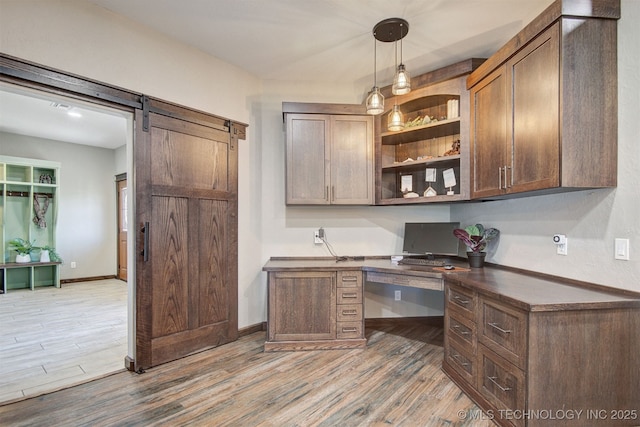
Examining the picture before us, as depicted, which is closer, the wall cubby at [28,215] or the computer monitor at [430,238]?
the computer monitor at [430,238]

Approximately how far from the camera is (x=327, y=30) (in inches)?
102

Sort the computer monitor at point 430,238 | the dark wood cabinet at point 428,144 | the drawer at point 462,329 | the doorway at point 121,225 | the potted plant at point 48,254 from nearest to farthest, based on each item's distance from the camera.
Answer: the drawer at point 462,329 < the dark wood cabinet at point 428,144 < the computer monitor at point 430,238 < the potted plant at point 48,254 < the doorway at point 121,225

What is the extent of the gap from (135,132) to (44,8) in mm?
905

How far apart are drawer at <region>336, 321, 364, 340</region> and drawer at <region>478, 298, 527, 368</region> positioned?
3.90ft

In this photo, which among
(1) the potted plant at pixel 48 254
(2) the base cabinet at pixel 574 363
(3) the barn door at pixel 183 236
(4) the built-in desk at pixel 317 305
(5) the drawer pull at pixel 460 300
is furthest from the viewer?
(1) the potted plant at pixel 48 254

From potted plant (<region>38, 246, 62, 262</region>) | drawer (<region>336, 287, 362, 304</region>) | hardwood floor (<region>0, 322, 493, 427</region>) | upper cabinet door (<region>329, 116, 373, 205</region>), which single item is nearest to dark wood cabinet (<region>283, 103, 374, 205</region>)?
upper cabinet door (<region>329, 116, 373, 205</region>)

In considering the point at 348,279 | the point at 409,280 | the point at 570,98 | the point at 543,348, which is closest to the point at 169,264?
the point at 348,279

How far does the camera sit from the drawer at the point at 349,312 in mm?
2967

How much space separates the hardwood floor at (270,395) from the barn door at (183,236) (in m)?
0.27

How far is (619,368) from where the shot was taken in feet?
5.45

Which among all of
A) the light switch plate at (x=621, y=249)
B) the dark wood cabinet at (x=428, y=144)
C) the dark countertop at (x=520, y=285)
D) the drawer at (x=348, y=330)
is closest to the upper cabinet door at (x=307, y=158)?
the dark wood cabinet at (x=428, y=144)

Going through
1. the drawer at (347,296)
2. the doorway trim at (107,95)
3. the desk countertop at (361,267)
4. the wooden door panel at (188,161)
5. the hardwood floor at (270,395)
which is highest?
the doorway trim at (107,95)

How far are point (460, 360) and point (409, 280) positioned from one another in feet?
2.39

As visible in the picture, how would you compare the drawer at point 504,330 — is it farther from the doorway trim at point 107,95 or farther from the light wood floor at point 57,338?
the light wood floor at point 57,338
